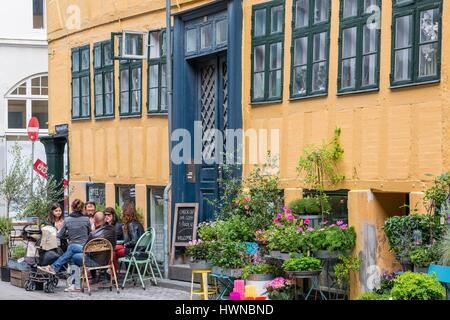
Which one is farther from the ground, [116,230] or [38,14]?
[38,14]

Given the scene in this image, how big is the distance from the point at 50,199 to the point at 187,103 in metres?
3.96

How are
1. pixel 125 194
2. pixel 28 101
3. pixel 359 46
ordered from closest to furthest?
pixel 359 46, pixel 125 194, pixel 28 101

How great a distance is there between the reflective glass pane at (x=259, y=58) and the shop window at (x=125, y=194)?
5165mm

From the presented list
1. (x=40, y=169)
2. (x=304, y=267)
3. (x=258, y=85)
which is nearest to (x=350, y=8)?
(x=258, y=85)

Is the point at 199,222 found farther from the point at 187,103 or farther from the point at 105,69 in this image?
the point at 105,69

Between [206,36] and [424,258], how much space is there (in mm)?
7799

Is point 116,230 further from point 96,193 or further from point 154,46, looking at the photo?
point 96,193

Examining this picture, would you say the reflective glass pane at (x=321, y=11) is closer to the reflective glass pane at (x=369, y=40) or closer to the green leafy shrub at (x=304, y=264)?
the reflective glass pane at (x=369, y=40)

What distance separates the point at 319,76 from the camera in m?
16.0

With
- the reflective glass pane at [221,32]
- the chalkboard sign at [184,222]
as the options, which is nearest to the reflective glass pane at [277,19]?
the reflective glass pane at [221,32]

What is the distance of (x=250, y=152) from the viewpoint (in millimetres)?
17812

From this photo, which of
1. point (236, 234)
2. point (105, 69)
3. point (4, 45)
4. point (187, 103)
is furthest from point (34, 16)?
point (236, 234)

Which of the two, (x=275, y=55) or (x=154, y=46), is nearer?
(x=275, y=55)
